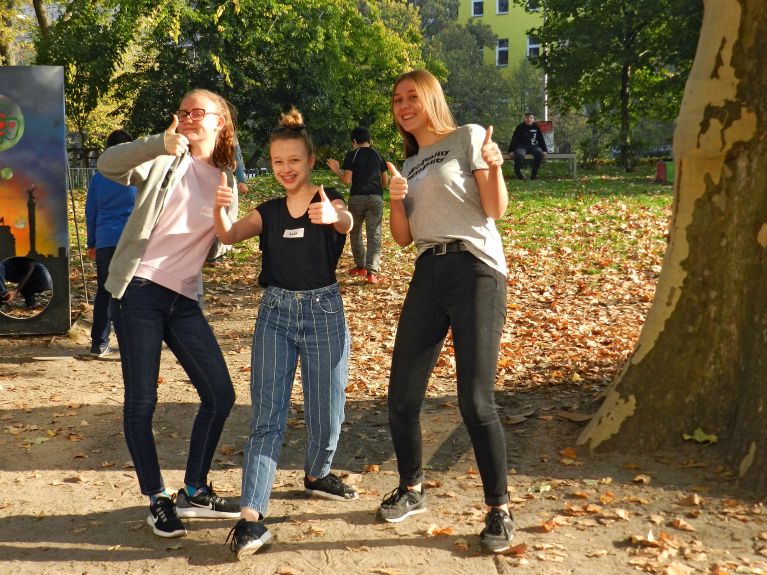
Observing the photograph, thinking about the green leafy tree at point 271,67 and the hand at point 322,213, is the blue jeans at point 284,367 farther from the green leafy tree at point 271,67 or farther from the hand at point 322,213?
the green leafy tree at point 271,67

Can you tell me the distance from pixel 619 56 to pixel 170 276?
27.6 meters

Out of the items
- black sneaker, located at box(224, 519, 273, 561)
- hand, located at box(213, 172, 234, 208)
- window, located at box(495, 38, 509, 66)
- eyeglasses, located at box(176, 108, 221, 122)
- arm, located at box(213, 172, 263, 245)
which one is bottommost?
black sneaker, located at box(224, 519, 273, 561)

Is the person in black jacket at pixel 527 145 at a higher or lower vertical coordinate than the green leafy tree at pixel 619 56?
lower

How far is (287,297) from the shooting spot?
4.40 metres

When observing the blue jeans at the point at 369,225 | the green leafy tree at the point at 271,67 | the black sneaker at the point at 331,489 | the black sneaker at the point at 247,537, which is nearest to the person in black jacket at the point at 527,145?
the green leafy tree at the point at 271,67

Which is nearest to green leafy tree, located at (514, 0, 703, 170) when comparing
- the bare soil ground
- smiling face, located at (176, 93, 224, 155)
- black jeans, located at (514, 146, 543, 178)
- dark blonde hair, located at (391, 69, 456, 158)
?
black jeans, located at (514, 146, 543, 178)

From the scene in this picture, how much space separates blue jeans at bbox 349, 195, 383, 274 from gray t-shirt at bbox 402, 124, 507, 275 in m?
7.00

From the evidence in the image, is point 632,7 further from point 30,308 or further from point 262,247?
point 262,247

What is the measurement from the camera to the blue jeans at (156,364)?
166 inches

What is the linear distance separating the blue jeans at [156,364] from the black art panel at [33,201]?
5.15 meters

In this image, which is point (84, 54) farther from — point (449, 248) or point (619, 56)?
point (449, 248)

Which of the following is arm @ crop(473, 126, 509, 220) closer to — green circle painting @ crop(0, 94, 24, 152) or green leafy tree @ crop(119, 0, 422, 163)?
green circle painting @ crop(0, 94, 24, 152)

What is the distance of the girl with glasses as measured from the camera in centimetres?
421

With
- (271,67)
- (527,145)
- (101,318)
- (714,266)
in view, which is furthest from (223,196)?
(271,67)
